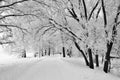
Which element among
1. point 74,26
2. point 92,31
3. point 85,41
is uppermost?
point 74,26

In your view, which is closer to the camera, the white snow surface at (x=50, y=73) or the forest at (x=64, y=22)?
the white snow surface at (x=50, y=73)

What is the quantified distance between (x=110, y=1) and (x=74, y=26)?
171 inches

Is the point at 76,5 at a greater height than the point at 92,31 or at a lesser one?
greater

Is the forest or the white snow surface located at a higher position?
the forest

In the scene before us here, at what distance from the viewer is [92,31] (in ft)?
38.2

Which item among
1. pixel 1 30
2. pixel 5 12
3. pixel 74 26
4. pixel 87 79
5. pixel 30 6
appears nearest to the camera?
pixel 87 79

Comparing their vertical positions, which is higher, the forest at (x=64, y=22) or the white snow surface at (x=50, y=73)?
the forest at (x=64, y=22)

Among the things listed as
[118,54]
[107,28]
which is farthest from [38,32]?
[118,54]

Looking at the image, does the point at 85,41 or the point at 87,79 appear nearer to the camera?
the point at 87,79

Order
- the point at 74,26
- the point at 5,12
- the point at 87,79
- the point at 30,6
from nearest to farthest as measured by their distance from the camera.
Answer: the point at 87,79 → the point at 30,6 → the point at 5,12 → the point at 74,26

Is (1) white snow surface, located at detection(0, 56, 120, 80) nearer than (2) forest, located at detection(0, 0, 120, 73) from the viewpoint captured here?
Yes

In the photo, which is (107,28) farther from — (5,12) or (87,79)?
(5,12)

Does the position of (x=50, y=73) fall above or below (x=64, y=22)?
below

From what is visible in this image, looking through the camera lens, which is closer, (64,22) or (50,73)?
(50,73)
